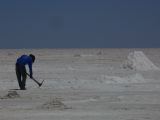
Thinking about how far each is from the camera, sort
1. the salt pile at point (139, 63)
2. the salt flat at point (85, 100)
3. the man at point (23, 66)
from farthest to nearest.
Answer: the salt pile at point (139, 63)
the man at point (23, 66)
the salt flat at point (85, 100)

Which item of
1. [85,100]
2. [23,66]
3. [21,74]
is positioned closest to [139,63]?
[21,74]

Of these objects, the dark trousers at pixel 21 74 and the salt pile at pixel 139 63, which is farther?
the salt pile at pixel 139 63

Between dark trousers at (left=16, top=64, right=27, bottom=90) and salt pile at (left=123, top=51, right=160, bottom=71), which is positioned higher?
dark trousers at (left=16, top=64, right=27, bottom=90)

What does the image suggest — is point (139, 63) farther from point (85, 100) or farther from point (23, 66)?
point (85, 100)

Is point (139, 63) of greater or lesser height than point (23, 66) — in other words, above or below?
below

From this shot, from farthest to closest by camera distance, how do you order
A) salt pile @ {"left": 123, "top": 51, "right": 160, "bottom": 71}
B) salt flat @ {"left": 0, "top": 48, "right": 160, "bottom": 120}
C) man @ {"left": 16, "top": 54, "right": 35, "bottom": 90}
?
salt pile @ {"left": 123, "top": 51, "right": 160, "bottom": 71} → man @ {"left": 16, "top": 54, "right": 35, "bottom": 90} → salt flat @ {"left": 0, "top": 48, "right": 160, "bottom": 120}

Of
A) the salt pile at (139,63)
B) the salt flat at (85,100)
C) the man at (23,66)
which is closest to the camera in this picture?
the salt flat at (85,100)

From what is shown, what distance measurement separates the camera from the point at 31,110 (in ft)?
44.9

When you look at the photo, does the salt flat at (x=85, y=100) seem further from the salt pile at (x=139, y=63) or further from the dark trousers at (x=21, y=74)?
the salt pile at (x=139, y=63)

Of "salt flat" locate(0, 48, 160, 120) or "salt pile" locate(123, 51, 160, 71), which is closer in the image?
"salt flat" locate(0, 48, 160, 120)

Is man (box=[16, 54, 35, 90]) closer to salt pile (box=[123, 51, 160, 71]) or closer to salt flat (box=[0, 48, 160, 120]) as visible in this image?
salt flat (box=[0, 48, 160, 120])

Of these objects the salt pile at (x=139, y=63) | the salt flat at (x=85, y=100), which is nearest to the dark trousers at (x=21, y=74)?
the salt flat at (x=85, y=100)

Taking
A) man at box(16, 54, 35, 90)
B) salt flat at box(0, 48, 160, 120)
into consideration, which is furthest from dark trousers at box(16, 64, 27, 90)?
salt flat at box(0, 48, 160, 120)

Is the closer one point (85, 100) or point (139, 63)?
point (85, 100)
